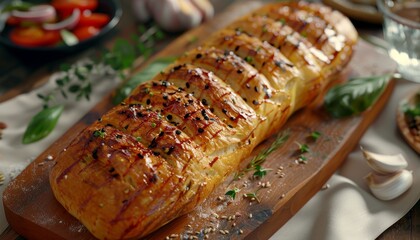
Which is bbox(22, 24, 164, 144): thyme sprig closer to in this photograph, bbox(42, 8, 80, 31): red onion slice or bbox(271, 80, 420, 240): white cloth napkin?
bbox(42, 8, 80, 31): red onion slice

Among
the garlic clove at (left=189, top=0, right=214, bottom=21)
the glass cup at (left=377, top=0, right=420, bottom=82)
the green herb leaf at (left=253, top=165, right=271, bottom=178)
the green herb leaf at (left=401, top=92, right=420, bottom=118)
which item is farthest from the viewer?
the garlic clove at (left=189, top=0, right=214, bottom=21)

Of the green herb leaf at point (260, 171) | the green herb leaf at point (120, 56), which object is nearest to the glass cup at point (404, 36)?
the green herb leaf at point (260, 171)

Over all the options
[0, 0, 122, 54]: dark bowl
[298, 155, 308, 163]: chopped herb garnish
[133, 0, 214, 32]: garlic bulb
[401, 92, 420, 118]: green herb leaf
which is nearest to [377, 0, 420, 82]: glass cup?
[401, 92, 420, 118]: green herb leaf

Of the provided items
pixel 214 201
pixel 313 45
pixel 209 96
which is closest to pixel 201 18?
pixel 313 45

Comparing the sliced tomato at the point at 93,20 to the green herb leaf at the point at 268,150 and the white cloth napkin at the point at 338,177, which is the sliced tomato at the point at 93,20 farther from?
the green herb leaf at the point at 268,150

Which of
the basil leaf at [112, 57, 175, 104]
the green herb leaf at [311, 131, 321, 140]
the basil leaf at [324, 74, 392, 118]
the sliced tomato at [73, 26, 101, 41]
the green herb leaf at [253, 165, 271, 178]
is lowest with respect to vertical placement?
the green herb leaf at [311, 131, 321, 140]

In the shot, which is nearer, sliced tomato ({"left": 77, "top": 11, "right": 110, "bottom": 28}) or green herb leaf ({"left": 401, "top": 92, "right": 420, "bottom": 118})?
green herb leaf ({"left": 401, "top": 92, "right": 420, "bottom": 118})

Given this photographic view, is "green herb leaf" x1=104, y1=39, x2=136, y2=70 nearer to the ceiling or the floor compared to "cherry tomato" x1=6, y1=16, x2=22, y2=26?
nearer to the floor
